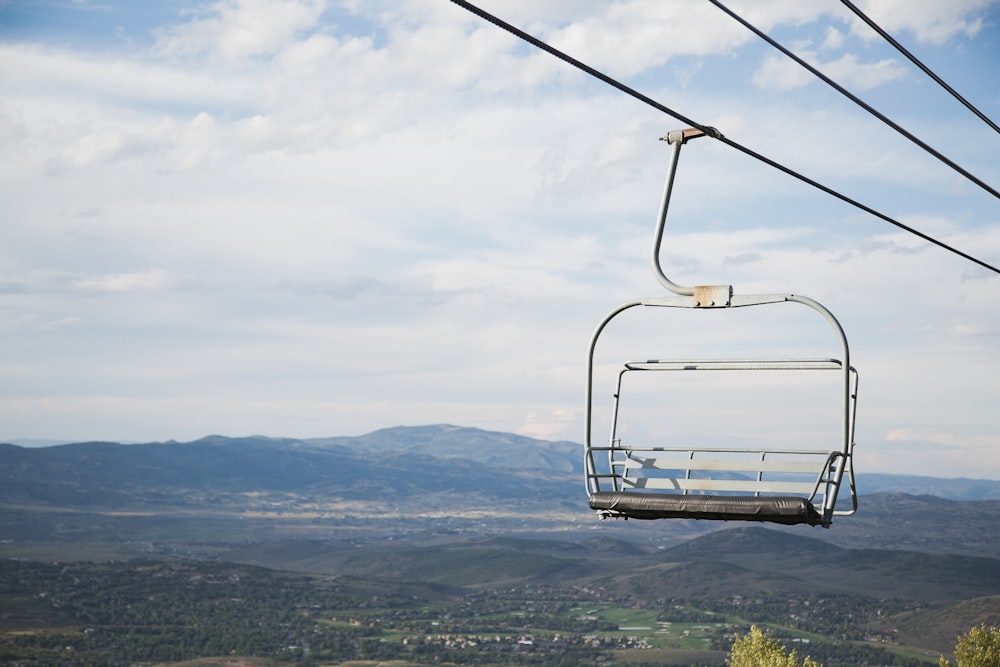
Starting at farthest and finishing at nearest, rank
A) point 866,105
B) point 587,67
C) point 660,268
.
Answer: point 660,268, point 866,105, point 587,67

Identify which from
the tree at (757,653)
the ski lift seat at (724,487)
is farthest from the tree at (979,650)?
the ski lift seat at (724,487)

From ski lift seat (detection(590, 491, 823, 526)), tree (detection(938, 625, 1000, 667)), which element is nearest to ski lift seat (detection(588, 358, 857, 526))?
ski lift seat (detection(590, 491, 823, 526))

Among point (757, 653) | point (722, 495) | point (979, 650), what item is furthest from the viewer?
point (757, 653)

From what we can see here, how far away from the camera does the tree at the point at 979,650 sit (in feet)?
224

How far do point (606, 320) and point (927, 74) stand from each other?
15.6ft

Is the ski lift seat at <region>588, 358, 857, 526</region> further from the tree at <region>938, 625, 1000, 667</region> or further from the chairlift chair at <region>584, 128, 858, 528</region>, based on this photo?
the tree at <region>938, 625, 1000, 667</region>

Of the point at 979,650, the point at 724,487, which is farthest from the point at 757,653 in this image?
the point at 724,487

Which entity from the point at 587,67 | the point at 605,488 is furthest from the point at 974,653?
the point at 587,67

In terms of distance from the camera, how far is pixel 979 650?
6888 centimetres

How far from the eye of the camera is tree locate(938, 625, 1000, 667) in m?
68.4

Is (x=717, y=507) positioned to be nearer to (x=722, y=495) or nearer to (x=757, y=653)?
(x=722, y=495)

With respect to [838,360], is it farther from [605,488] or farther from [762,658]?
[762,658]

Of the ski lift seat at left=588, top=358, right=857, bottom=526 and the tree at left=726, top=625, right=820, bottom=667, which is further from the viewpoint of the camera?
the tree at left=726, top=625, right=820, bottom=667

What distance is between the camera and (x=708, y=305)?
13.1m
